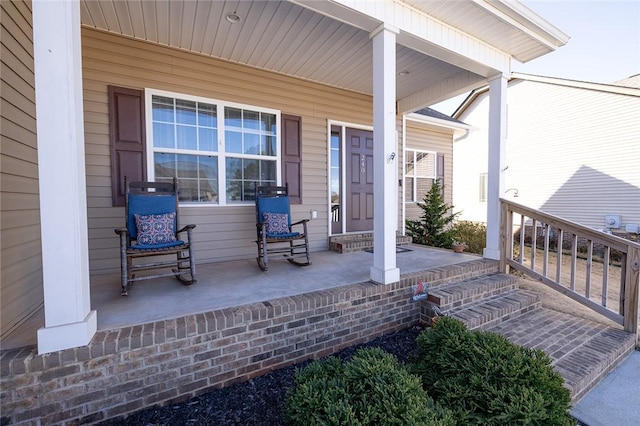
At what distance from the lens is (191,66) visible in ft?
11.5

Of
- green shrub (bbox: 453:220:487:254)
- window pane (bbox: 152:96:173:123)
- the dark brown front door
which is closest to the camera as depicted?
window pane (bbox: 152:96:173:123)

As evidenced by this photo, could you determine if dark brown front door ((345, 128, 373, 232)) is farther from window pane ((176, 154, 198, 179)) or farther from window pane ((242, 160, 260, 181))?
window pane ((176, 154, 198, 179))

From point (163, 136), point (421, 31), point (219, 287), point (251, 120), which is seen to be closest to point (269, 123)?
point (251, 120)

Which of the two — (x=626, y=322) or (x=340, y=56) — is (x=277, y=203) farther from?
(x=626, y=322)

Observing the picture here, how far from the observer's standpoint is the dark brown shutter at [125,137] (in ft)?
10.3

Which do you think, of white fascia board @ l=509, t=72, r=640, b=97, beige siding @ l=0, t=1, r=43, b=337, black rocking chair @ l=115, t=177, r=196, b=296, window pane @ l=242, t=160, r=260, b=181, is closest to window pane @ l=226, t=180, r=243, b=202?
window pane @ l=242, t=160, r=260, b=181

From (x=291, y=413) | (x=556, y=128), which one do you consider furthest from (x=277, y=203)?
(x=556, y=128)

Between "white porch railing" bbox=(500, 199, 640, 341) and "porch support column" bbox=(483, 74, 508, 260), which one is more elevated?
"porch support column" bbox=(483, 74, 508, 260)

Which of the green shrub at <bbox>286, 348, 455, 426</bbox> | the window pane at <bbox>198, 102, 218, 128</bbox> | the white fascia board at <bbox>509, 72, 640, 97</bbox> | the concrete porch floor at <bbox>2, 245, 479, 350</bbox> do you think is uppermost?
the white fascia board at <bbox>509, 72, 640, 97</bbox>

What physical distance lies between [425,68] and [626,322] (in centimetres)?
354

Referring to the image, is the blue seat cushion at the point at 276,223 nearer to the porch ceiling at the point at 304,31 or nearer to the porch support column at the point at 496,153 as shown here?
the porch ceiling at the point at 304,31

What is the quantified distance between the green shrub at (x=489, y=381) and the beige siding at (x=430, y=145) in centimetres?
484

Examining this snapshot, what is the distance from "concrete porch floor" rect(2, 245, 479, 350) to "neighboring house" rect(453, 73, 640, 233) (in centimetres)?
577

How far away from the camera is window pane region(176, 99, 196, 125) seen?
3482 millimetres
